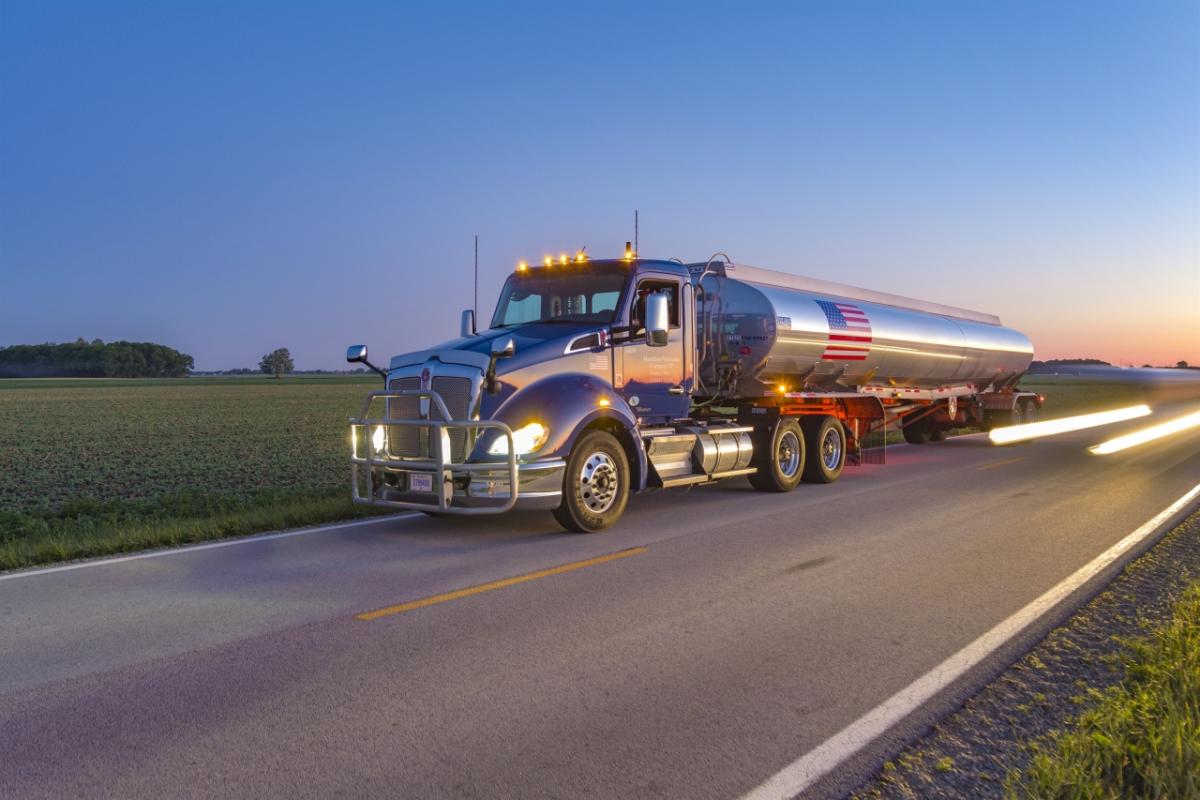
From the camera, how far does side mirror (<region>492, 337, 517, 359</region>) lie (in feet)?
29.8

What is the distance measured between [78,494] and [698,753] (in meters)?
13.6

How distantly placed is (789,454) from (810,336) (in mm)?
1751

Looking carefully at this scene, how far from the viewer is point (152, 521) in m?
10.9

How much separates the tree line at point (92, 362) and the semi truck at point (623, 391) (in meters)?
191

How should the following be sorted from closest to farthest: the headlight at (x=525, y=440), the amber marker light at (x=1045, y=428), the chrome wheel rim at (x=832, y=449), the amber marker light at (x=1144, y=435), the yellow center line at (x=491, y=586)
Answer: the yellow center line at (x=491, y=586), the headlight at (x=525, y=440), the chrome wheel rim at (x=832, y=449), the amber marker light at (x=1144, y=435), the amber marker light at (x=1045, y=428)

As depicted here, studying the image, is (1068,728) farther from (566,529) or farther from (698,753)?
(566,529)

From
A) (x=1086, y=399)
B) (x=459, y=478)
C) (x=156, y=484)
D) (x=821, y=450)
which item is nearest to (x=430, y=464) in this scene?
(x=459, y=478)

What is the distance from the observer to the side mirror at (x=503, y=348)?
908cm

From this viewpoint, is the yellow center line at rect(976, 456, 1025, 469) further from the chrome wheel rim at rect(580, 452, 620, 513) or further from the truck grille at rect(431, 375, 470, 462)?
the truck grille at rect(431, 375, 470, 462)

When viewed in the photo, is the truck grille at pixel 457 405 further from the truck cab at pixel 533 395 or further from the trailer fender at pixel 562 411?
the trailer fender at pixel 562 411

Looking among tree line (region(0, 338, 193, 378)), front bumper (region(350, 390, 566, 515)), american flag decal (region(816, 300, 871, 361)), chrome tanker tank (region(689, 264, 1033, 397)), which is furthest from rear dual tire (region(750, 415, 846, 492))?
tree line (region(0, 338, 193, 378))

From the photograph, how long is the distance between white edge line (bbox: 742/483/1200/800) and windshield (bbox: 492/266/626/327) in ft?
18.1

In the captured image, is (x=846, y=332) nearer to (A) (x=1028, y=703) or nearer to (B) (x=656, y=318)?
(B) (x=656, y=318)

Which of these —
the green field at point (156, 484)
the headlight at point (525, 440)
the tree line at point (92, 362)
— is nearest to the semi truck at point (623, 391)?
the headlight at point (525, 440)
